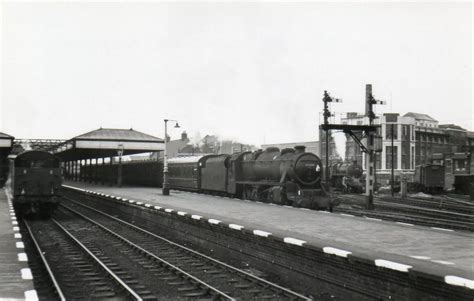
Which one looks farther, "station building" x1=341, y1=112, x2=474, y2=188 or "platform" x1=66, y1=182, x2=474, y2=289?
"station building" x1=341, y1=112, x2=474, y2=188

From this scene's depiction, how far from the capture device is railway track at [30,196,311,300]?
31.5 ft

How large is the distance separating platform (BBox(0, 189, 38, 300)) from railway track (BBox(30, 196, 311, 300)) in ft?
5.68

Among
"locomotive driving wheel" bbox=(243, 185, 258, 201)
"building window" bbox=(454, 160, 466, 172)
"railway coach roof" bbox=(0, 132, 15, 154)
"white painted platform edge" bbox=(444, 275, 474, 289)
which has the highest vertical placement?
"railway coach roof" bbox=(0, 132, 15, 154)

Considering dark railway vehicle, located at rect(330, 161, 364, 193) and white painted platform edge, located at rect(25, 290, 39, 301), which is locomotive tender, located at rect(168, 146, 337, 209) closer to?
white painted platform edge, located at rect(25, 290, 39, 301)

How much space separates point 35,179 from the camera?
70.8 feet

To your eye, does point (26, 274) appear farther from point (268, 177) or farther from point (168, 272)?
point (268, 177)

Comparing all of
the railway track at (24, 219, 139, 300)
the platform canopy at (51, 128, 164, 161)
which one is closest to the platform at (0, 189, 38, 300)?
the railway track at (24, 219, 139, 300)

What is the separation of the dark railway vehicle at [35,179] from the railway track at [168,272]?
3749mm

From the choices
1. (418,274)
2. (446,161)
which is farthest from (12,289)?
(446,161)

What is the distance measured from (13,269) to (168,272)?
3.60 metres

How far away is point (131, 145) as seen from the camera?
3759 cm

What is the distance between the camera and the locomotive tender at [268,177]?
2166 centimetres

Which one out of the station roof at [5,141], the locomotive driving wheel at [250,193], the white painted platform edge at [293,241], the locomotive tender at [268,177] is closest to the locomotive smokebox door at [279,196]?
the locomotive tender at [268,177]

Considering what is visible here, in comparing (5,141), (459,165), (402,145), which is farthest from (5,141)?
(402,145)
